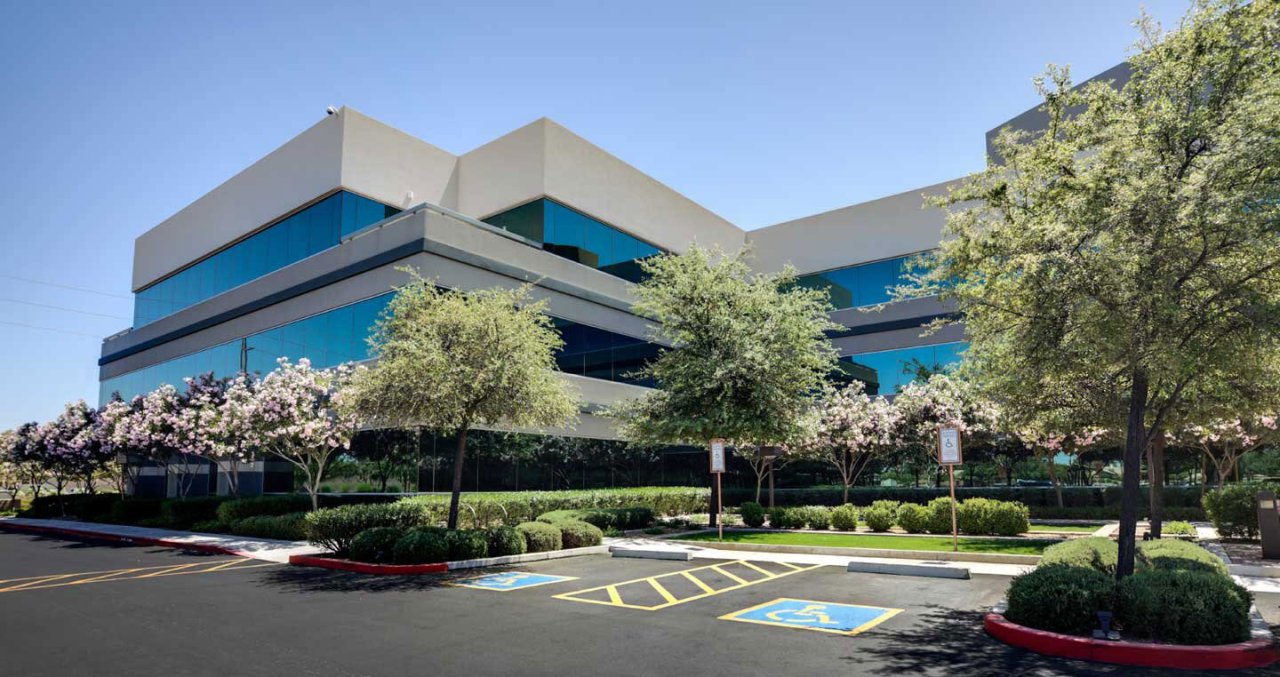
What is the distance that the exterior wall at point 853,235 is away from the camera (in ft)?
133

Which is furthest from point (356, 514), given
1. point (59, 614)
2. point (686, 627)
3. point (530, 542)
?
point (686, 627)

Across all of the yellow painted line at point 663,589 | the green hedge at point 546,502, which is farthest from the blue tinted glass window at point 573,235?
the yellow painted line at point 663,589

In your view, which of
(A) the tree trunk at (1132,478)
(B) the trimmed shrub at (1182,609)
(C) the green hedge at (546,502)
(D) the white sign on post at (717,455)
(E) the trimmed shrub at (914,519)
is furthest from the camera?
(C) the green hedge at (546,502)

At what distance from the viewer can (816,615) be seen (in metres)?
10.8

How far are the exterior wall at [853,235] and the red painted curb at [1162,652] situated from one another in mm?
32889

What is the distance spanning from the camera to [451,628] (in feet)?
33.0

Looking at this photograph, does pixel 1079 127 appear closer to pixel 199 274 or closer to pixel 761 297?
pixel 761 297

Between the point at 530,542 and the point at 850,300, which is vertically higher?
the point at 850,300

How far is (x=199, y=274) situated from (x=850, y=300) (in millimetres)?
33926

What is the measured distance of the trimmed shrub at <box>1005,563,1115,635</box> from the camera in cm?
868

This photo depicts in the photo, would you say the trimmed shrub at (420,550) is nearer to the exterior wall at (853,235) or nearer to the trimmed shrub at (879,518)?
the trimmed shrub at (879,518)

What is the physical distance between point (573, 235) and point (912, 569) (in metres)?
22.4

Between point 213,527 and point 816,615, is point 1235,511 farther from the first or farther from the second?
point 213,527

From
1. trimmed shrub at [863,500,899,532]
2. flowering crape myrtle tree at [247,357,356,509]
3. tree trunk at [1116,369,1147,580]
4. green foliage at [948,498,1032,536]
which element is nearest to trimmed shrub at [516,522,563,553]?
flowering crape myrtle tree at [247,357,356,509]
